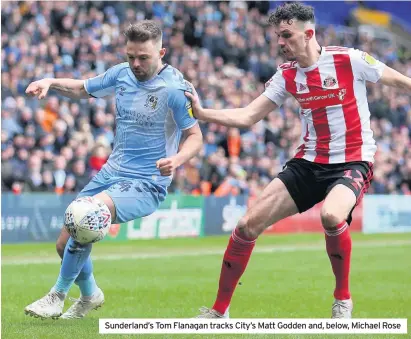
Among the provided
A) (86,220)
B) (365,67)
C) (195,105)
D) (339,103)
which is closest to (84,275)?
(86,220)

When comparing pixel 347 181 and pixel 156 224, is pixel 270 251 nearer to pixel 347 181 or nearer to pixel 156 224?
pixel 156 224

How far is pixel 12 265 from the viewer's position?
14.1 m

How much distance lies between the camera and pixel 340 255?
26.1 feet

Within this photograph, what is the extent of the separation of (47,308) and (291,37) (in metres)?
3.09

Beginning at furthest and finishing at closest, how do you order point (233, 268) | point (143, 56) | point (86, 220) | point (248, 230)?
point (233, 268)
point (248, 230)
point (143, 56)
point (86, 220)

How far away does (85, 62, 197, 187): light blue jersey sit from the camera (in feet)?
26.6

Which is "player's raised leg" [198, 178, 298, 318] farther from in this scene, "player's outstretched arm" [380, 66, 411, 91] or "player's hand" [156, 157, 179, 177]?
"player's outstretched arm" [380, 66, 411, 91]

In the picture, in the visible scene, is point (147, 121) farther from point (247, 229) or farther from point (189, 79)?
point (189, 79)

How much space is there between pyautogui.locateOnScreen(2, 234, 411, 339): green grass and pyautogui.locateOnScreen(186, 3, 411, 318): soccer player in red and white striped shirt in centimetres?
88

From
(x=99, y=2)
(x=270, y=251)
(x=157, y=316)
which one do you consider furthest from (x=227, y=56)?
(x=157, y=316)

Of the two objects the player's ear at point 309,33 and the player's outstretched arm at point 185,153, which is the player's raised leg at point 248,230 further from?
the player's ear at point 309,33

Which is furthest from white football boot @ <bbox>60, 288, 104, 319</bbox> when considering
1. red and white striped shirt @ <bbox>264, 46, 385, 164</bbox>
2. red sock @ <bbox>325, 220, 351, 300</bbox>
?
red and white striped shirt @ <bbox>264, 46, 385, 164</bbox>

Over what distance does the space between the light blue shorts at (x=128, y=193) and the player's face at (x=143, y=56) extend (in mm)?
924

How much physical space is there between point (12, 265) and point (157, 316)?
5.83 metres
